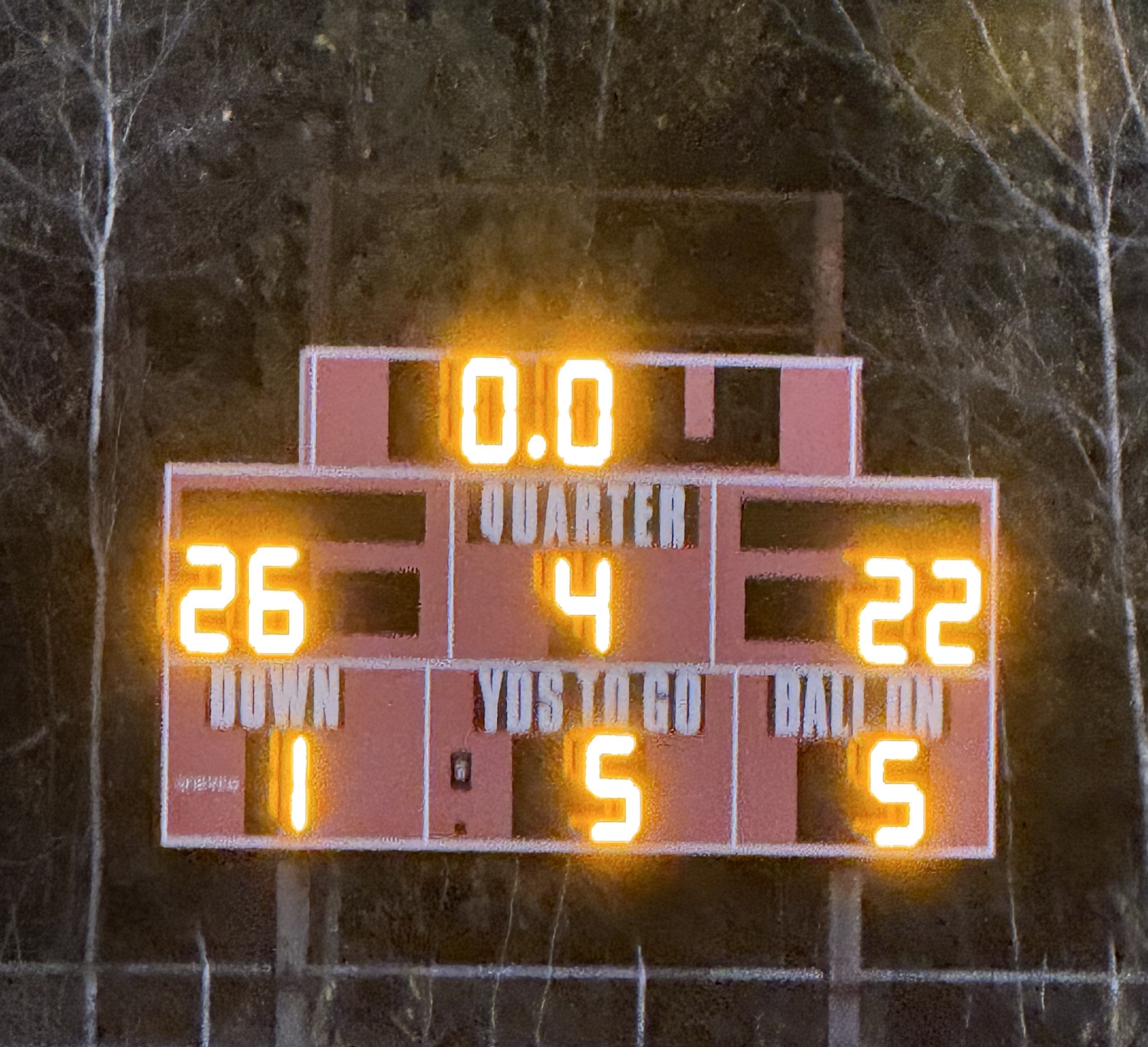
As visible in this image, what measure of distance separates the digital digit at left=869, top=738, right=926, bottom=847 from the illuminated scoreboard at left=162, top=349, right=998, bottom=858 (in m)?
0.14

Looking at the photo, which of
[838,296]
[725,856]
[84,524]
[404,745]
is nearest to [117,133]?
[84,524]

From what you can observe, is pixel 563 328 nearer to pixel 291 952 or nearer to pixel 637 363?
pixel 637 363

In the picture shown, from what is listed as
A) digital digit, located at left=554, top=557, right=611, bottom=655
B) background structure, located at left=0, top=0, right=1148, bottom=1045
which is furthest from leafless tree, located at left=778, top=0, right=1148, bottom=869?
digital digit, located at left=554, top=557, right=611, bottom=655

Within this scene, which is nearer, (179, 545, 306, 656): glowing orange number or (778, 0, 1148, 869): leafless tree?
(179, 545, 306, 656): glowing orange number

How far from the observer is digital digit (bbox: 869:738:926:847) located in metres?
7.04

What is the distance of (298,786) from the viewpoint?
7.05m

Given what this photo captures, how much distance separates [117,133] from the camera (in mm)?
7250

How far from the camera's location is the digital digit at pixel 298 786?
704 centimetres

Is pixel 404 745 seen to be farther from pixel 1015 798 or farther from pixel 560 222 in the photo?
pixel 1015 798

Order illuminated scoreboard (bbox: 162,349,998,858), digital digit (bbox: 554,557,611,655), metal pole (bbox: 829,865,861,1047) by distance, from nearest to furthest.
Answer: digital digit (bbox: 554,557,611,655)
illuminated scoreboard (bbox: 162,349,998,858)
metal pole (bbox: 829,865,861,1047)

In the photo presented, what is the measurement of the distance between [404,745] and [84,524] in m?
2.72

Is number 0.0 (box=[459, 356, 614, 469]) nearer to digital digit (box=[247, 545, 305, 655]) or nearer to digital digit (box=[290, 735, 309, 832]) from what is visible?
digital digit (box=[247, 545, 305, 655])

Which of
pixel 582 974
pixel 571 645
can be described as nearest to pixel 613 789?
pixel 571 645

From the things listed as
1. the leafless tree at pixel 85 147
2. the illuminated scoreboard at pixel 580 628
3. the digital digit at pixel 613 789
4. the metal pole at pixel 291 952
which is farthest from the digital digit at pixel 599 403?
the metal pole at pixel 291 952
